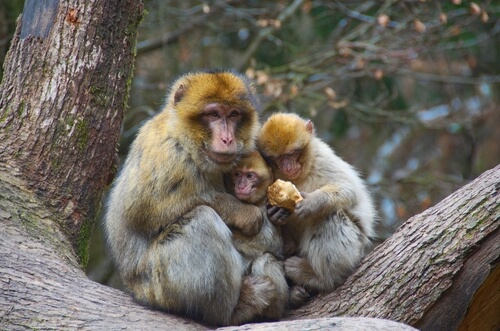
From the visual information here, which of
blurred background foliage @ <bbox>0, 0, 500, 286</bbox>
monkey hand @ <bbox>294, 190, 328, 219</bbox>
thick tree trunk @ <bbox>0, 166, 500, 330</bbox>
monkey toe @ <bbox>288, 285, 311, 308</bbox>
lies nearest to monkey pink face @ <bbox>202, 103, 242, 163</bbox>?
monkey hand @ <bbox>294, 190, 328, 219</bbox>

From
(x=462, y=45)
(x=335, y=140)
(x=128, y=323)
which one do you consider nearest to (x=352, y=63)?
(x=462, y=45)

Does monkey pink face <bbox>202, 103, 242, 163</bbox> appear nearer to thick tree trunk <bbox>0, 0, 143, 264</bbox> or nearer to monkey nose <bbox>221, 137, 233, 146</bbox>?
monkey nose <bbox>221, 137, 233, 146</bbox>

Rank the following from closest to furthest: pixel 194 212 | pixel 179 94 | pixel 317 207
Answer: pixel 194 212, pixel 317 207, pixel 179 94

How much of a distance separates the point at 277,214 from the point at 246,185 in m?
0.34

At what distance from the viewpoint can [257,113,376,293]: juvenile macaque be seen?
6082 millimetres

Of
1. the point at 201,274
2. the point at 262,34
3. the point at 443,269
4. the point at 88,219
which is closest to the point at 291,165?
the point at 201,274

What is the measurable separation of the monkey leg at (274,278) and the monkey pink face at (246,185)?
491mm

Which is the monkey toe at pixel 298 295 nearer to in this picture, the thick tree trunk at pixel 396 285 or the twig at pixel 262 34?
the thick tree trunk at pixel 396 285

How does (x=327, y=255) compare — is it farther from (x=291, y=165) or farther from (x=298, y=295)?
(x=291, y=165)

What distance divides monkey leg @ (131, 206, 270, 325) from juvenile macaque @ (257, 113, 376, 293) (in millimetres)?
445

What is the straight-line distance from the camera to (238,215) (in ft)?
20.0

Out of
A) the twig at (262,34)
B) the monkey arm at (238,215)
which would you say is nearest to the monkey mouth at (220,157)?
the monkey arm at (238,215)

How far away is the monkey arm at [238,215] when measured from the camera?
19.9 ft

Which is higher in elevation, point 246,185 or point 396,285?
point 246,185
